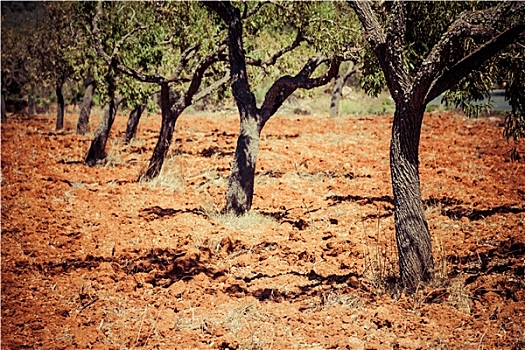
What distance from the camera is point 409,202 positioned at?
229 inches

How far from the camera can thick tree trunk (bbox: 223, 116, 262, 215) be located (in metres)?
8.91

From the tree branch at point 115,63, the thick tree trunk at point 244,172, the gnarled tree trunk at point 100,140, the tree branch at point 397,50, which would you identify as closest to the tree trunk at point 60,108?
the gnarled tree trunk at point 100,140

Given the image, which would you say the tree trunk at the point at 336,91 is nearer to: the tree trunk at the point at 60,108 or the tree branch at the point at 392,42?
the tree trunk at the point at 60,108

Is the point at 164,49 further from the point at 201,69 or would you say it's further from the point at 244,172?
the point at 244,172

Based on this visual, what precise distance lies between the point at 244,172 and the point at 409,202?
3650mm

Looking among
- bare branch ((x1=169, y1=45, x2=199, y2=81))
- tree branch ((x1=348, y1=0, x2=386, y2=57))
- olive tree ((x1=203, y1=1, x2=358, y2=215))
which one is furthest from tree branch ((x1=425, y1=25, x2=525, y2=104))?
bare branch ((x1=169, y1=45, x2=199, y2=81))

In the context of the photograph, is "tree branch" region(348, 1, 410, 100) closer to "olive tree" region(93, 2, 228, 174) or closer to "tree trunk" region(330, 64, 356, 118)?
"olive tree" region(93, 2, 228, 174)

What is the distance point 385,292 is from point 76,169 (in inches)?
367

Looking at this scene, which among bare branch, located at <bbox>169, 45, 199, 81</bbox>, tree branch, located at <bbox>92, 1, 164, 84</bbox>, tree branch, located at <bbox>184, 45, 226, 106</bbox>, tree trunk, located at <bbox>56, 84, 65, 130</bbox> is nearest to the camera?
tree branch, located at <bbox>184, 45, 226, 106</bbox>

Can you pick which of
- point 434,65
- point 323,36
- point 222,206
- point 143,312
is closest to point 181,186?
point 222,206

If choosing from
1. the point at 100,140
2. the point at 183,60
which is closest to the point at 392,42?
the point at 183,60

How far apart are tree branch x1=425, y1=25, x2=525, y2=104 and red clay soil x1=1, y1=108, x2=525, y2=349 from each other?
1.81 metres

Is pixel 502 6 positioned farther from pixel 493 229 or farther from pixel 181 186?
pixel 181 186

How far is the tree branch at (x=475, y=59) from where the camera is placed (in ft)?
15.8
